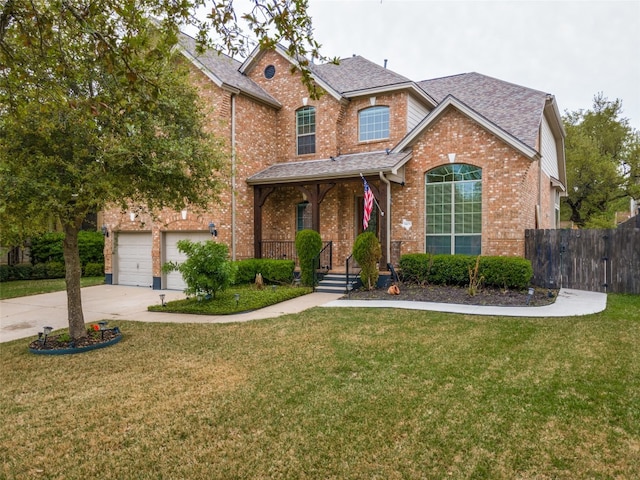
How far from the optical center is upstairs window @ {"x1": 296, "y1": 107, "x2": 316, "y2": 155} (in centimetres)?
1647

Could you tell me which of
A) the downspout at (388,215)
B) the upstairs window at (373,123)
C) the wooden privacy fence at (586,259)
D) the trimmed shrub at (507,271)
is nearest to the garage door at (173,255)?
the downspout at (388,215)

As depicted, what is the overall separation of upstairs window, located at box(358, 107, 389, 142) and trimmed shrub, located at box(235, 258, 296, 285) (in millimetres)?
5641

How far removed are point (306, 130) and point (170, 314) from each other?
362 inches

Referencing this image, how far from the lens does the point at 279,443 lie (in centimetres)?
380

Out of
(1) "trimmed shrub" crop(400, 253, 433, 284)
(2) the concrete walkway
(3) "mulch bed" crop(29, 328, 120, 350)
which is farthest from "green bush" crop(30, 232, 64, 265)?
(1) "trimmed shrub" crop(400, 253, 433, 284)

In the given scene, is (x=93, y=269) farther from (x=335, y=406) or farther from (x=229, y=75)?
(x=335, y=406)

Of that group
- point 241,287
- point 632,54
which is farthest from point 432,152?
point 632,54

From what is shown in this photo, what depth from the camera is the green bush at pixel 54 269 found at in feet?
64.0

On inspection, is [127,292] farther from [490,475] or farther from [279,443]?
[490,475]

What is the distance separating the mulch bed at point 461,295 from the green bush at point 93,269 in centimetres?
1397

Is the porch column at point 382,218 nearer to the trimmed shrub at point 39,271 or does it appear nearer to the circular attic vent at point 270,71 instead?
the circular attic vent at point 270,71

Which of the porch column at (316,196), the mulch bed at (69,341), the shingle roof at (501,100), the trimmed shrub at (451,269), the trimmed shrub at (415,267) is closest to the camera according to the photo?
the mulch bed at (69,341)

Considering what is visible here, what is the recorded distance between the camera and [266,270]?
14.1m

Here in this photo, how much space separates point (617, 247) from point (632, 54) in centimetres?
1617
